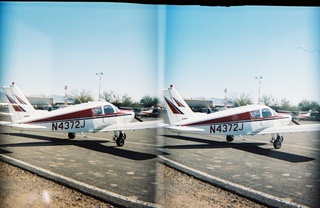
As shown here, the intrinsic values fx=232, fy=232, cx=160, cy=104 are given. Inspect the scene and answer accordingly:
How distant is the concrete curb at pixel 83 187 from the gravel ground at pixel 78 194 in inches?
2.8

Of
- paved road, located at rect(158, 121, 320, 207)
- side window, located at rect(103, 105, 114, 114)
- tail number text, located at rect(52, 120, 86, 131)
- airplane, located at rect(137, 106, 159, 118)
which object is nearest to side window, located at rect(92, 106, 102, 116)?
side window, located at rect(103, 105, 114, 114)

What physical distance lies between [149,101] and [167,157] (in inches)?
36.6

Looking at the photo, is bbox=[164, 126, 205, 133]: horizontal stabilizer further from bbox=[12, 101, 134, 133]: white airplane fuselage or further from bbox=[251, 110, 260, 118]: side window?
bbox=[251, 110, 260, 118]: side window

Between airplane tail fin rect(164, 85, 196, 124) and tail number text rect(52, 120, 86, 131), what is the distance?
1704 mm

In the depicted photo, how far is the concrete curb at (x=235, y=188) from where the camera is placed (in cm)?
278

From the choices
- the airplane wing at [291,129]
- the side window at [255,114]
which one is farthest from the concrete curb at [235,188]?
the side window at [255,114]

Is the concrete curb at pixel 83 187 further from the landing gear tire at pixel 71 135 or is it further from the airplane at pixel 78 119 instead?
the landing gear tire at pixel 71 135

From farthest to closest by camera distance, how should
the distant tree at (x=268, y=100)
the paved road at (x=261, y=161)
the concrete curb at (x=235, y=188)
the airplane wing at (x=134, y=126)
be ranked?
the airplane wing at (x=134, y=126)
the distant tree at (x=268, y=100)
the paved road at (x=261, y=161)
the concrete curb at (x=235, y=188)

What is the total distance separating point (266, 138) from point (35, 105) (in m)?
4.00

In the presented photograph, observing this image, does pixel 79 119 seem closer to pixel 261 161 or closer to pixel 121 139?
pixel 121 139

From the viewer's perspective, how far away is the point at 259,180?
3.21m

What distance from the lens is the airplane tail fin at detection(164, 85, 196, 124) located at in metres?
3.57

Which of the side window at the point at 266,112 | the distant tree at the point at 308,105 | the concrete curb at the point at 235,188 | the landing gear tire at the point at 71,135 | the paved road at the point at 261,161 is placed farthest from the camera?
the landing gear tire at the point at 71,135

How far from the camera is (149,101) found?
3420mm
